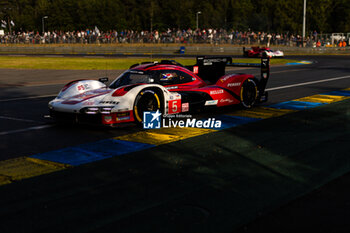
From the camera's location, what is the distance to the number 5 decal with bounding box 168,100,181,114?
32.3ft

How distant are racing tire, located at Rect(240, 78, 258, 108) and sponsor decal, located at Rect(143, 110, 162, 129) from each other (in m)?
3.18

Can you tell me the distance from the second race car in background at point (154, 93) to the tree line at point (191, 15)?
64.9m

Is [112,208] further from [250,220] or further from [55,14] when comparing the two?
[55,14]

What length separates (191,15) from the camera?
277 ft

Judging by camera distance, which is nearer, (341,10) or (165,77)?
(165,77)

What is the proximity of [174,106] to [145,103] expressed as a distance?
0.80 m

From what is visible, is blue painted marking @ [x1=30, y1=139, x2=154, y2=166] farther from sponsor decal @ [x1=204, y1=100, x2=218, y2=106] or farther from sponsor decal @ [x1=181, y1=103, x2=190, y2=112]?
sponsor decal @ [x1=204, y1=100, x2=218, y2=106]

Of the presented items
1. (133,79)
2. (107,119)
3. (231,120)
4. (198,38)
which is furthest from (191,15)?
(107,119)

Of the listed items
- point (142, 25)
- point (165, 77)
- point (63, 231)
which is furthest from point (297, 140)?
point (142, 25)

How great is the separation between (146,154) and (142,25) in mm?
90112

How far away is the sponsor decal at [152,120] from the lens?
939 cm

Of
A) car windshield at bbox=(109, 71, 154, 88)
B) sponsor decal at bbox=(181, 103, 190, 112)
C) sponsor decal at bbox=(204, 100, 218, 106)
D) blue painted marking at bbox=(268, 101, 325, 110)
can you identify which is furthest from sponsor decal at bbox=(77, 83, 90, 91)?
blue painted marking at bbox=(268, 101, 325, 110)

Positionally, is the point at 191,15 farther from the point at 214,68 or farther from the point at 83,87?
the point at 83,87

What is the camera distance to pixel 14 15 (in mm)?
108312
